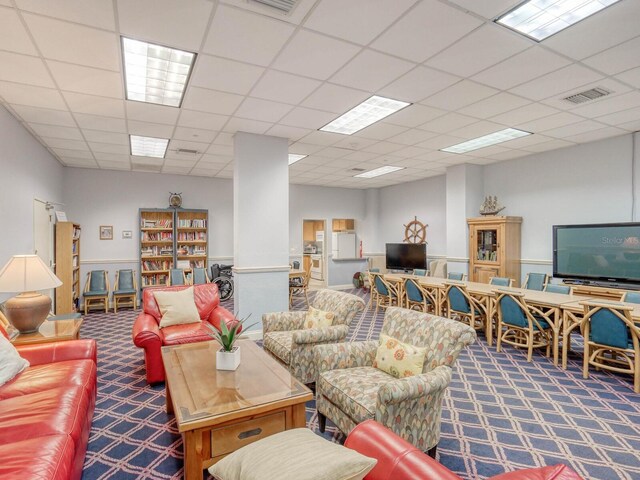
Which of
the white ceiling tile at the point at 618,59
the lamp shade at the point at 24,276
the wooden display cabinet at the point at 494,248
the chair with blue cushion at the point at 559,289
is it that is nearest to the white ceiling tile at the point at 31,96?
the lamp shade at the point at 24,276

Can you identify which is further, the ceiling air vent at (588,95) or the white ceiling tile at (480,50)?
the ceiling air vent at (588,95)

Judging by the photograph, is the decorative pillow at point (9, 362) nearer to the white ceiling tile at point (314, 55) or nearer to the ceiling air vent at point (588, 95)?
the white ceiling tile at point (314, 55)

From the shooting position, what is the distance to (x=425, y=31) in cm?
264

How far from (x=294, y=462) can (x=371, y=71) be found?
3206 mm

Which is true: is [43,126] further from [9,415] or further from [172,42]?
[9,415]

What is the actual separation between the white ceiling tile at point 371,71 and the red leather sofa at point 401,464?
2809mm

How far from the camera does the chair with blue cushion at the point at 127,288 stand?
7.19m

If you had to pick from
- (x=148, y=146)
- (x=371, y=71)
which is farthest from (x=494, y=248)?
(x=148, y=146)

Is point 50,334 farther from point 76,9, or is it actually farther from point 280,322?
point 76,9

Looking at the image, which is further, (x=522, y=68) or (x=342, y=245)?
(x=342, y=245)

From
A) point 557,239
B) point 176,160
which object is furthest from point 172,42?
point 557,239

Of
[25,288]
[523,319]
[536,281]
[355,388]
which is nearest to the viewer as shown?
[355,388]

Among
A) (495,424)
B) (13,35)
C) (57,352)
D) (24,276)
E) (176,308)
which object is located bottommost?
(495,424)

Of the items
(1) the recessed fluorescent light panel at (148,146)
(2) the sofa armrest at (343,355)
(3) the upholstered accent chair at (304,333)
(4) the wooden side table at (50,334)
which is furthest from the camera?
(1) the recessed fluorescent light panel at (148,146)
